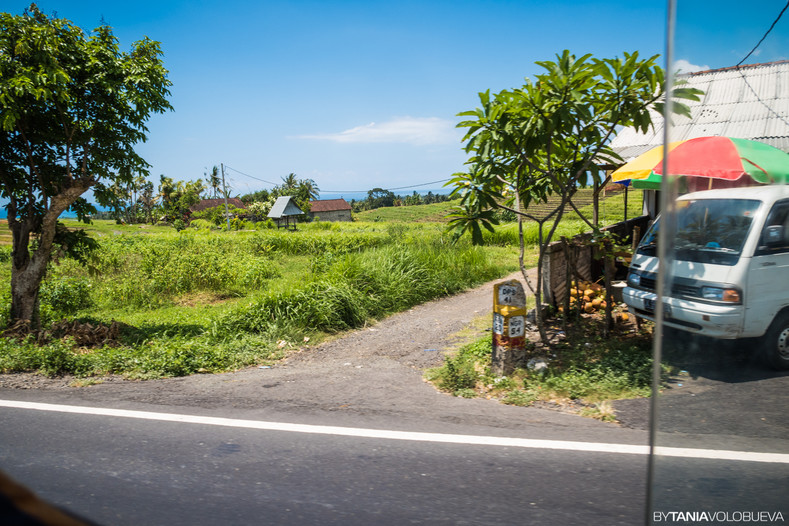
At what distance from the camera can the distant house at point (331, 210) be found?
79.1 metres

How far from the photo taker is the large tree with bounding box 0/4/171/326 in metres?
6.50

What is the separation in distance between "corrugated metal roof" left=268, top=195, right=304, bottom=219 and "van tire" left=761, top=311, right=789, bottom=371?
2516 inches

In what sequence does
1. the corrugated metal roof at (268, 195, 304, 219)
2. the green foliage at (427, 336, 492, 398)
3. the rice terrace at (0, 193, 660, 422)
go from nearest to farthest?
the green foliage at (427, 336, 492, 398) → the rice terrace at (0, 193, 660, 422) → the corrugated metal roof at (268, 195, 304, 219)

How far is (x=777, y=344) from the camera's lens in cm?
141

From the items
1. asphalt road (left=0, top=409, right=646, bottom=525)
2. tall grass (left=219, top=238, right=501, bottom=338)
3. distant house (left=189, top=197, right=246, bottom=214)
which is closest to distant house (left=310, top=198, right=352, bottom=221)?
distant house (left=189, top=197, right=246, bottom=214)

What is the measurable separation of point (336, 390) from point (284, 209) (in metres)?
60.8

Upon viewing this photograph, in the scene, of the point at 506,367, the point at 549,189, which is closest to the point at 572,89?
the point at 549,189

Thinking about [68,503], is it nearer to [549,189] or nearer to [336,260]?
[549,189]

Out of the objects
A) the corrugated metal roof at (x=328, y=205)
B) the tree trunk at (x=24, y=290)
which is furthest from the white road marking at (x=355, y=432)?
the corrugated metal roof at (x=328, y=205)

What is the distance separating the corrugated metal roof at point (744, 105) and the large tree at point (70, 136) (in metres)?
7.02

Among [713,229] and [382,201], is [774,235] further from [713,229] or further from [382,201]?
[382,201]

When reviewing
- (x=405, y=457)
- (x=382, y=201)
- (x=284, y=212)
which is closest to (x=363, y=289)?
(x=405, y=457)

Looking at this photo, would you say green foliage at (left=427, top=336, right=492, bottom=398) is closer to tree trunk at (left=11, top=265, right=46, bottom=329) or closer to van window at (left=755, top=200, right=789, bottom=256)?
van window at (left=755, top=200, right=789, bottom=256)

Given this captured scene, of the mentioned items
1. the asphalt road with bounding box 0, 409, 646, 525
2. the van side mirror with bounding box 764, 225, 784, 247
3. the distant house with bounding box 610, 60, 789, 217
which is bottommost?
the asphalt road with bounding box 0, 409, 646, 525
